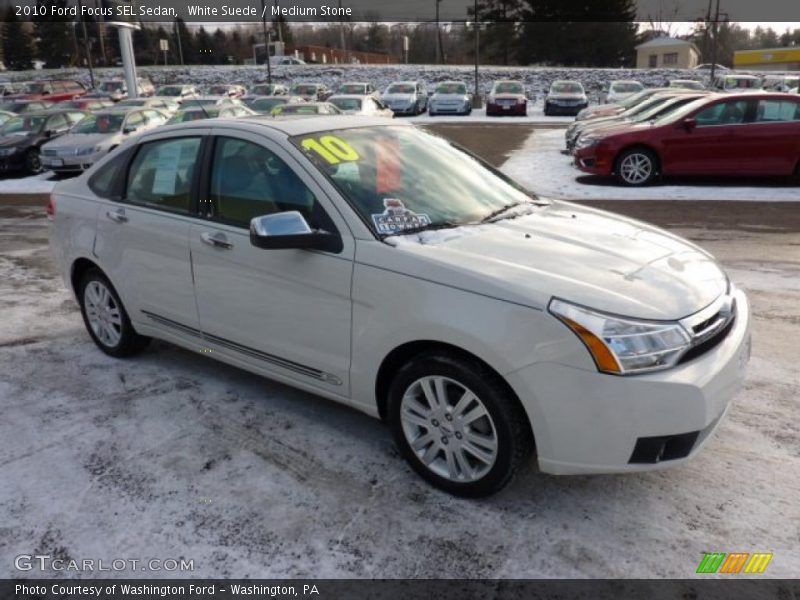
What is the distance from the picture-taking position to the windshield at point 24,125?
53.5 ft

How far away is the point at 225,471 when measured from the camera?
10.9ft

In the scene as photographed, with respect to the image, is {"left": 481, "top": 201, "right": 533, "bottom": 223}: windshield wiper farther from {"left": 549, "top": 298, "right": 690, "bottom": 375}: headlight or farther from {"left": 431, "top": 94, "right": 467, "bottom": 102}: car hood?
{"left": 431, "top": 94, "right": 467, "bottom": 102}: car hood

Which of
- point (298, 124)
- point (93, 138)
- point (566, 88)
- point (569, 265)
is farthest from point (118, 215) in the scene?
point (566, 88)

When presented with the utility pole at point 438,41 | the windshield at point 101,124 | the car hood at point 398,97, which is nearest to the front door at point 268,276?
the windshield at point 101,124

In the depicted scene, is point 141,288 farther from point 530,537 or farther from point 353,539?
point 530,537

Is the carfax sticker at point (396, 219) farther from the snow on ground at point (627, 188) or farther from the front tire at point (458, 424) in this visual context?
the snow on ground at point (627, 188)

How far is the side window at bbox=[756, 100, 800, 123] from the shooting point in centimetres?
1113

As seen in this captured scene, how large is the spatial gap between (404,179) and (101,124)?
1442 cm

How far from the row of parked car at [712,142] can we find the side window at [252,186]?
933 cm

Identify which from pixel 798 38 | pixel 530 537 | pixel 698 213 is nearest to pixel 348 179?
pixel 530 537

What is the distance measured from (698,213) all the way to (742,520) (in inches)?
301

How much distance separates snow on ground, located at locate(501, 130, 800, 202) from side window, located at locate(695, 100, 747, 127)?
42.4 inches

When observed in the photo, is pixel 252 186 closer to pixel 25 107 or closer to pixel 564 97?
pixel 25 107

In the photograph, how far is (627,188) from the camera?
38.5 feet
